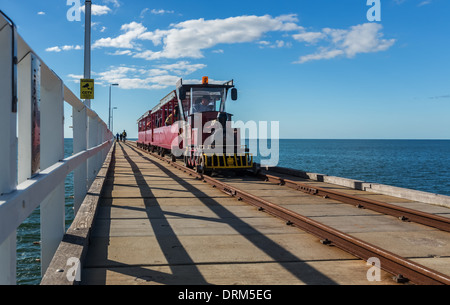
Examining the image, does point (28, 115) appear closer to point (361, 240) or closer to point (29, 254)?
point (361, 240)

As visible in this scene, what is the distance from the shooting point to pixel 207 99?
15.1m

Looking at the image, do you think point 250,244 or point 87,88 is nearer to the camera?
point 250,244

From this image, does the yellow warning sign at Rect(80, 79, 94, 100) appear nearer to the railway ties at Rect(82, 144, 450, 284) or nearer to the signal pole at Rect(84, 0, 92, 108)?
the signal pole at Rect(84, 0, 92, 108)

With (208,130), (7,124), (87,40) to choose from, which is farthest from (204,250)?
(87,40)

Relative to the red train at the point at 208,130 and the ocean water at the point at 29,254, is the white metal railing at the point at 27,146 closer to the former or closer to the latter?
the ocean water at the point at 29,254

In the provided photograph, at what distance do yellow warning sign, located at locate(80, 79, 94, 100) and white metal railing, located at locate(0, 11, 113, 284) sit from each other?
27.2 ft

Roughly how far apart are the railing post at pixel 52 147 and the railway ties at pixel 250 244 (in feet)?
1.46

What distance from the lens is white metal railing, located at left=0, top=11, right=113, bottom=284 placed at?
2.24 metres

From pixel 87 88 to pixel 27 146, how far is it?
10.9 meters

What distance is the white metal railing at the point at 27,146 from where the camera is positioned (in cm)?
224

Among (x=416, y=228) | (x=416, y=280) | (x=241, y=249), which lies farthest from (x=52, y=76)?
(x=416, y=228)

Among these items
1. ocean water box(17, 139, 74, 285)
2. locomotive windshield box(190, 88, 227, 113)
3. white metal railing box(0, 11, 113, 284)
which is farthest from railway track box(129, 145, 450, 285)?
locomotive windshield box(190, 88, 227, 113)

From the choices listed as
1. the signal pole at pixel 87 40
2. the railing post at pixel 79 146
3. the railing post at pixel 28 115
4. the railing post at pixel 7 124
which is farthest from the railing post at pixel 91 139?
the railing post at pixel 7 124
